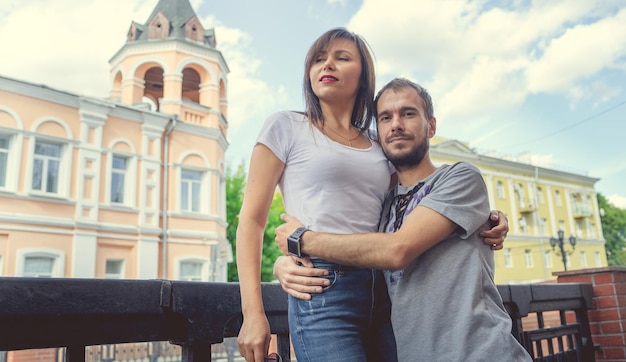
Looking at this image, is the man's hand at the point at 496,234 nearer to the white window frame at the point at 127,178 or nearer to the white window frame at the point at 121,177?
the white window frame at the point at 127,178

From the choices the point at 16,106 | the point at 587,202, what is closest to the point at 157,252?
the point at 16,106

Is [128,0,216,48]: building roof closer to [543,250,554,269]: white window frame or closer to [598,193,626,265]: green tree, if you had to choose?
[543,250,554,269]: white window frame

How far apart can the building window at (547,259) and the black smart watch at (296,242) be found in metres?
33.6

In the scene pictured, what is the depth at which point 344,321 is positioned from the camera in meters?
1.37

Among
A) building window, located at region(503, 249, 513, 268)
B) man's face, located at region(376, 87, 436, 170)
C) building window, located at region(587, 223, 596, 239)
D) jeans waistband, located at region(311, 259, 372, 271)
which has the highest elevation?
building window, located at region(587, 223, 596, 239)

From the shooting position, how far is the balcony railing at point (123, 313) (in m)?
1.12

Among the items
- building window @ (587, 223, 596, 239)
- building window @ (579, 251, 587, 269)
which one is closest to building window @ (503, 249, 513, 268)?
building window @ (579, 251, 587, 269)

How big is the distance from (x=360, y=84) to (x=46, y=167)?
1359 centimetres

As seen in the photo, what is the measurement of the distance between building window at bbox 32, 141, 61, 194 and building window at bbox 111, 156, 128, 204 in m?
1.58

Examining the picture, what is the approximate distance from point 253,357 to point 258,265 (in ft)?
0.83

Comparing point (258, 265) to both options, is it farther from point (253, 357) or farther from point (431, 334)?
point (431, 334)

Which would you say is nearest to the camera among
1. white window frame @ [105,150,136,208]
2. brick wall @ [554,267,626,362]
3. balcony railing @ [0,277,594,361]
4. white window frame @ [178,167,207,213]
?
balcony railing @ [0,277,594,361]

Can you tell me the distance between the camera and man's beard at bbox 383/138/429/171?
1.64 meters

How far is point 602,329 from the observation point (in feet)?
10.3
